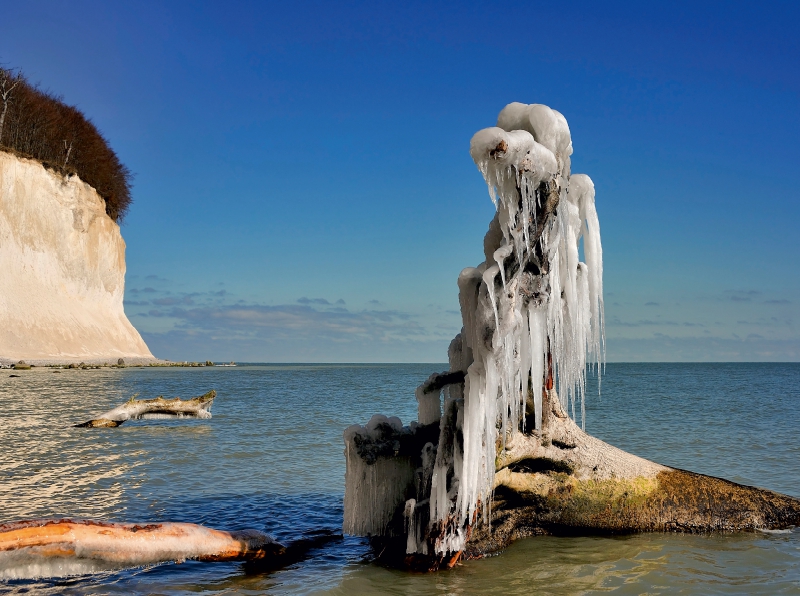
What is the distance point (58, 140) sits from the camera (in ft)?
196

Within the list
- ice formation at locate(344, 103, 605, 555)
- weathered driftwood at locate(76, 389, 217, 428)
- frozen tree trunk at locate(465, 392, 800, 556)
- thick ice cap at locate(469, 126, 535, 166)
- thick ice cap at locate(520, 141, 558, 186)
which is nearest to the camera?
thick ice cap at locate(469, 126, 535, 166)

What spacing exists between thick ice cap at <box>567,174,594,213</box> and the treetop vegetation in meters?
56.2

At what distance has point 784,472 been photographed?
1250 centimetres

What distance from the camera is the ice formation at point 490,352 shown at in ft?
21.0

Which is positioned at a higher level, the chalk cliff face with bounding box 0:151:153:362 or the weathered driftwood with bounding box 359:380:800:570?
the chalk cliff face with bounding box 0:151:153:362

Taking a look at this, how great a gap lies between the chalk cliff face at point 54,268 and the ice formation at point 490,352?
53.0 metres

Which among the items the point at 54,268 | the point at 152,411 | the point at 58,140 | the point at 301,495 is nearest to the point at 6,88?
the point at 58,140

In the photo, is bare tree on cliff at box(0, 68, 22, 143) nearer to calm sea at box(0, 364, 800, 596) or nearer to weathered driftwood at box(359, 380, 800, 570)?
calm sea at box(0, 364, 800, 596)

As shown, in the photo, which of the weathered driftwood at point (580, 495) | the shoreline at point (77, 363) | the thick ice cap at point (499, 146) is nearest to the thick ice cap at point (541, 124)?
the thick ice cap at point (499, 146)

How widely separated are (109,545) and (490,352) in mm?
4499

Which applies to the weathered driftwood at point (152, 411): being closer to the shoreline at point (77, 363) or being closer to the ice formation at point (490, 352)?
the ice formation at point (490, 352)

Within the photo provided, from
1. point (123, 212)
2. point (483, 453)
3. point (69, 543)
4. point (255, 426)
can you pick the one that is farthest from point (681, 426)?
point (123, 212)

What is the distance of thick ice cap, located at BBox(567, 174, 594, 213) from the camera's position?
7.89 meters

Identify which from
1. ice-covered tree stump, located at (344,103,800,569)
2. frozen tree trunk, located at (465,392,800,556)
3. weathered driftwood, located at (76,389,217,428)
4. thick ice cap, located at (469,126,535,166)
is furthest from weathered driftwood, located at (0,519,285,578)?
weathered driftwood, located at (76,389,217,428)
